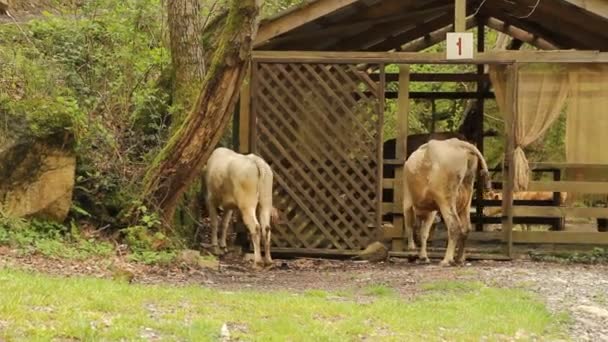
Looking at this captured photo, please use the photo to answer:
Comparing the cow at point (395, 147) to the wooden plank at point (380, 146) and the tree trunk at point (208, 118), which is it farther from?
the tree trunk at point (208, 118)

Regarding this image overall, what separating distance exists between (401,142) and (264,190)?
2.37 metres

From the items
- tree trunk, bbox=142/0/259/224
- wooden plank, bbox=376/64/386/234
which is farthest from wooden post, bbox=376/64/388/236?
tree trunk, bbox=142/0/259/224

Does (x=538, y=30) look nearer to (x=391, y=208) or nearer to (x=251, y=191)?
(x=391, y=208)

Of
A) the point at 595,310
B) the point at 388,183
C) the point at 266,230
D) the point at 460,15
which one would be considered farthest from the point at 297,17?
the point at 595,310

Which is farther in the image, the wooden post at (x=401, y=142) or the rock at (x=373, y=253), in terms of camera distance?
the wooden post at (x=401, y=142)

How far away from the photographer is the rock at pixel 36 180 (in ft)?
33.3

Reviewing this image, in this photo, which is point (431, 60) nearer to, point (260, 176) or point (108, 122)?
point (260, 176)

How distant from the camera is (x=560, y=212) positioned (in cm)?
1287

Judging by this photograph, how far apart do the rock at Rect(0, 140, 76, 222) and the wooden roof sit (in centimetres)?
351

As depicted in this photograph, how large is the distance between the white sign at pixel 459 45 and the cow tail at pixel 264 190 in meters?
2.97

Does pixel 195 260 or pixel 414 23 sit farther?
pixel 414 23

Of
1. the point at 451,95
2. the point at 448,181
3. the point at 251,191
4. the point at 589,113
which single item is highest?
the point at 451,95

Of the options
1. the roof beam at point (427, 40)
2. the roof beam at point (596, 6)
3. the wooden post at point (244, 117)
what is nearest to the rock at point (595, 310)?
the roof beam at point (596, 6)

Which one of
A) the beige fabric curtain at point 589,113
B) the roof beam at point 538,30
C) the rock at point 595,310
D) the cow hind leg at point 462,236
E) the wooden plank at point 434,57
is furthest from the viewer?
the roof beam at point 538,30
